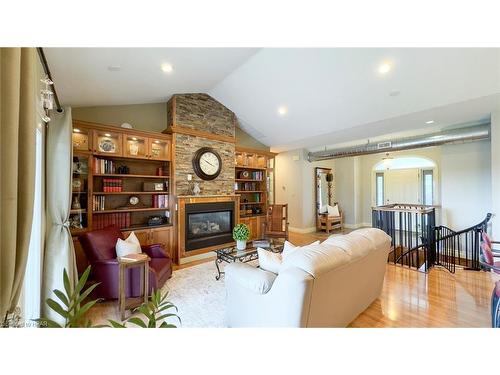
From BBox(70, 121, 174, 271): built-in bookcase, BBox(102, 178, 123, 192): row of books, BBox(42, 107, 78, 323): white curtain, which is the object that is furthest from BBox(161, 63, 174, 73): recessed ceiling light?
BBox(102, 178, 123, 192): row of books

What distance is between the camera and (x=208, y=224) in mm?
4754

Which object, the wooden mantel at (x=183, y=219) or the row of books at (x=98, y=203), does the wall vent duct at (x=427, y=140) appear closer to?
the wooden mantel at (x=183, y=219)

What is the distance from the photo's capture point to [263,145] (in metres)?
6.36

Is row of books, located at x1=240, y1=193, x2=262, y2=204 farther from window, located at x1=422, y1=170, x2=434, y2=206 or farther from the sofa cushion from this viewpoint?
window, located at x1=422, y1=170, x2=434, y2=206

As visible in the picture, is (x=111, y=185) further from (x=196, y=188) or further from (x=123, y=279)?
(x=123, y=279)

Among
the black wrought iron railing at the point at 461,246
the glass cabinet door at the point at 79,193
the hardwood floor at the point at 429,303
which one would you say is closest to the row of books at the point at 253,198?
the hardwood floor at the point at 429,303

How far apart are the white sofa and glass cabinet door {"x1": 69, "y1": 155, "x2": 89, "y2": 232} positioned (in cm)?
277

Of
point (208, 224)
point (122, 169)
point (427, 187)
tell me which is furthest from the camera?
point (427, 187)

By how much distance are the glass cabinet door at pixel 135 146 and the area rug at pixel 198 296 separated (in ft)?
7.33

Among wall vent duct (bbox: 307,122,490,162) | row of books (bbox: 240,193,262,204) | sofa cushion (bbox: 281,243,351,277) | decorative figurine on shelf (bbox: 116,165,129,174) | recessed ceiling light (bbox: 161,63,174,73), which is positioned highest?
recessed ceiling light (bbox: 161,63,174,73)

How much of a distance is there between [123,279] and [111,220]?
5.69 ft

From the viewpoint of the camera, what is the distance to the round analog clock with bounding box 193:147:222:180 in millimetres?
4539

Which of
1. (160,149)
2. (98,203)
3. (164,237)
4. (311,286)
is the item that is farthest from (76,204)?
(311,286)
